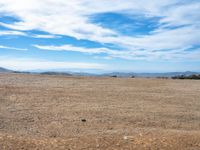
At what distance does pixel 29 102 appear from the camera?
18.1 metres

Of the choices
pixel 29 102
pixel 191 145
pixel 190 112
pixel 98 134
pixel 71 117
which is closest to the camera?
pixel 191 145

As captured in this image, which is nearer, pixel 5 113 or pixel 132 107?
pixel 5 113

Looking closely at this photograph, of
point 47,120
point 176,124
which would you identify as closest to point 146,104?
point 176,124

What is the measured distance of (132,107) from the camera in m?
17.5

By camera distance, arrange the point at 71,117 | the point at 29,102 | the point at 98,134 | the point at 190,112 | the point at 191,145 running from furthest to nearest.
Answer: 1. the point at 29,102
2. the point at 190,112
3. the point at 71,117
4. the point at 98,134
5. the point at 191,145

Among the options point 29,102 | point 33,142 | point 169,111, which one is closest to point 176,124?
point 169,111

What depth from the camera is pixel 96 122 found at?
44.1 ft

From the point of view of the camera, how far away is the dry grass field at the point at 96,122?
991 cm

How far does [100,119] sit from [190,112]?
178 inches

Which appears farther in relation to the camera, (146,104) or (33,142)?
(146,104)

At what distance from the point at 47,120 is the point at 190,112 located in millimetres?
6311

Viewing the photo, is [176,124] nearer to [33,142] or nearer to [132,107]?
[132,107]

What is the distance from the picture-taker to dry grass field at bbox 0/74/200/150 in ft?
32.5

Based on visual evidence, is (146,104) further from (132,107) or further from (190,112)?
(190,112)
